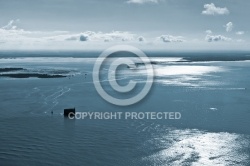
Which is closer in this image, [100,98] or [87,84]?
[100,98]

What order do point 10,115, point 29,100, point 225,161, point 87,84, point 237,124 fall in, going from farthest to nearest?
point 87,84, point 29,100, point 10,115, point 237,124, point 225,161

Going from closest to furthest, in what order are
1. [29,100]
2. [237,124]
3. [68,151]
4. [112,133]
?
[68,151]
[112,133]
[237,124]
[29,100]

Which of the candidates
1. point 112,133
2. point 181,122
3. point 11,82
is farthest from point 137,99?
point 11,82

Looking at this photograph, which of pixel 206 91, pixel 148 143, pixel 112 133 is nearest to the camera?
pixel 148 143

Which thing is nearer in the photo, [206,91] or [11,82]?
[206,91]

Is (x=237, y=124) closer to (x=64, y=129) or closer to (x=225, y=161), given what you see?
(x=225, y=161)

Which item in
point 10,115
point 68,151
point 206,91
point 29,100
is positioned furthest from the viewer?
point 206,91

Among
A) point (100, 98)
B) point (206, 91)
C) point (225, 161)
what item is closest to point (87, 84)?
point (100, 98)

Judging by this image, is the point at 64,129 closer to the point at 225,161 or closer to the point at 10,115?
the point at 10,115
